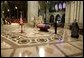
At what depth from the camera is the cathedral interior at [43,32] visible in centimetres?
418

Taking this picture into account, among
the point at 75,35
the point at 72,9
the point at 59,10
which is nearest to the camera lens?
the point at 75,35

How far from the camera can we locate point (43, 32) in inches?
346

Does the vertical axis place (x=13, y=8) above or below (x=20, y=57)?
above

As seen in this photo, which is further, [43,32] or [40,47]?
[43,32]

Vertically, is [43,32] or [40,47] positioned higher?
[43,32]

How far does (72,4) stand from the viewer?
12.1 m

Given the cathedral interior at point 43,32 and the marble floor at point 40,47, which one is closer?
the marble floor at point 40,47

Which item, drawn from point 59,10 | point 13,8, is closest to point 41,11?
point 59,10

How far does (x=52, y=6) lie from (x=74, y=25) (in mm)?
15074

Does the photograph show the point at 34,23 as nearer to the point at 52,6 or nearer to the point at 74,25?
the point at 74,25

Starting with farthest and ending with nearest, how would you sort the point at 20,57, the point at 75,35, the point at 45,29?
the point at 45,29 → the point at 75,35 → the point at 20,57

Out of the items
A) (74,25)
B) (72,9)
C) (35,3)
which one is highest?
(35,3)

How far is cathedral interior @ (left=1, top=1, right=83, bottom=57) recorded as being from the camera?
165 inches

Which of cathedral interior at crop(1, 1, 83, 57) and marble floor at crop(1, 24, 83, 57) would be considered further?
cathedral interior at crop(1, 1, 83, 57)
